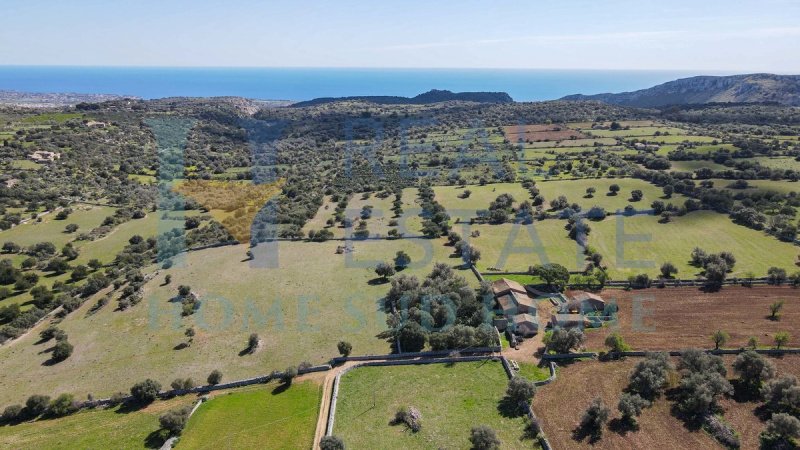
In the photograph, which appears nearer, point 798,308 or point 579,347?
point 579,347

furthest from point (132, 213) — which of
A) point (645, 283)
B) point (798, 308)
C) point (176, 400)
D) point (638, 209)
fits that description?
point (798, 308)

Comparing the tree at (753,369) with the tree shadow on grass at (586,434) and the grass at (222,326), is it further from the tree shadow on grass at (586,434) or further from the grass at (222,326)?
the grass at (222,326)

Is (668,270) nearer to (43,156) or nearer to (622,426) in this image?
(622,426)

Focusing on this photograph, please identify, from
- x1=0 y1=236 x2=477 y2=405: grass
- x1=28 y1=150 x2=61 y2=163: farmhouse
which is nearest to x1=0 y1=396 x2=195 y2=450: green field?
x1=0 y1=236 x2=477 y2=405: grass

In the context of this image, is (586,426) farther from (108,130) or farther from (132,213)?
(108,130)

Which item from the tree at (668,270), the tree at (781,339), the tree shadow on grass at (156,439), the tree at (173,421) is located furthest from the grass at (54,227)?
the tree at (781,339)

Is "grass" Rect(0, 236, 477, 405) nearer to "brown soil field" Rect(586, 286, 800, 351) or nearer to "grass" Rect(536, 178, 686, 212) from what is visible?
"brown soil field" Rect(586, 286, 800, 351)
